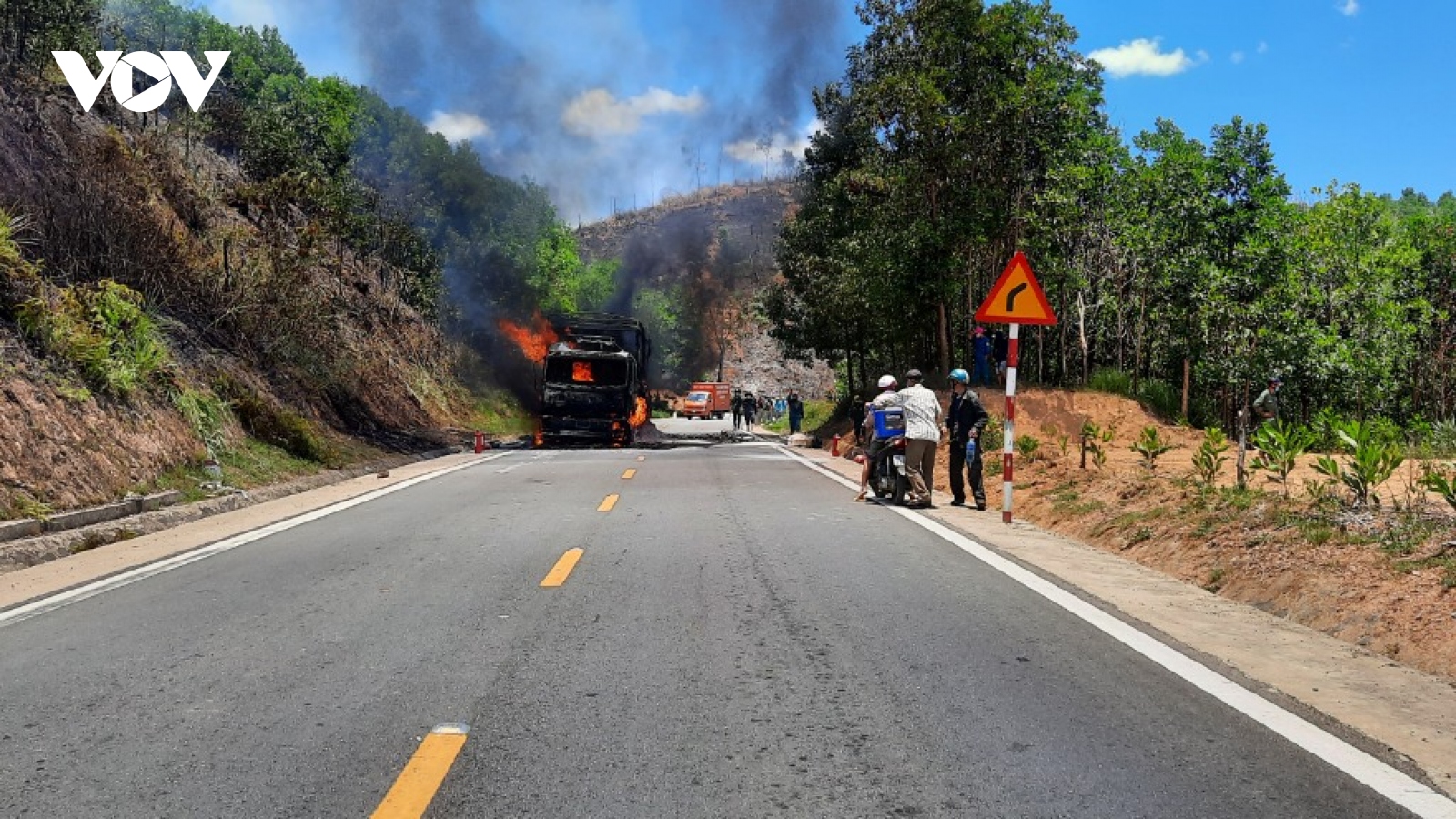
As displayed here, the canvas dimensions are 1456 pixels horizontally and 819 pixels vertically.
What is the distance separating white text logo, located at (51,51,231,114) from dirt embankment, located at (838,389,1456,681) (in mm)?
23618

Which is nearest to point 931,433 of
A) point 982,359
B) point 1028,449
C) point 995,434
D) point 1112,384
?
point 1028,449

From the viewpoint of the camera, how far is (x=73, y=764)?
13.1 ft

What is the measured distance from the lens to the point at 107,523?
37.4 ft

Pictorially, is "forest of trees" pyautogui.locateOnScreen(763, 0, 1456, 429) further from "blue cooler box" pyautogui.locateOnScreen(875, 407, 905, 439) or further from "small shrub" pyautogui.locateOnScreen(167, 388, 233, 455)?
"small shrub" pyautogui.locateOnScreen(167, 388, 233, 455)

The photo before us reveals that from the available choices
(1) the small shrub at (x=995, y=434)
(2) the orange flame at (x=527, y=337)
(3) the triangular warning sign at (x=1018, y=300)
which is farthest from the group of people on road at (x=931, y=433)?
(2) the orange flame at (x=527, y=337)

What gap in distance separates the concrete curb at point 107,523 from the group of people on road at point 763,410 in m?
27.2

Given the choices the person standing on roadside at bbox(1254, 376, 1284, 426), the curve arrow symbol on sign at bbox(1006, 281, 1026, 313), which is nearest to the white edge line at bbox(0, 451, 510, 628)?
the curve arrow symbol on sign at bbox(1006, 281, 1026, 313)

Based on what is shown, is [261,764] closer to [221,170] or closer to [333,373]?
[333,373]

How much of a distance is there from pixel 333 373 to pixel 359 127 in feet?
83.6

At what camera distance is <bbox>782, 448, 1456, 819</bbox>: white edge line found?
3688mm

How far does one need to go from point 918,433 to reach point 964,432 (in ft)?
2.18

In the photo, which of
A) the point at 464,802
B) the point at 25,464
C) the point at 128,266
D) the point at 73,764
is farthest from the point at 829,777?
the point at 128,266

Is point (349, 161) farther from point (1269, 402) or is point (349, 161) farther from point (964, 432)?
point (964, 432)

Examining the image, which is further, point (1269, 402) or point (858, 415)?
point (858, 415)
